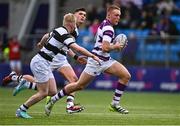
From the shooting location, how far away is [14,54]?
37562mm

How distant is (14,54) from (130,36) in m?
7.63

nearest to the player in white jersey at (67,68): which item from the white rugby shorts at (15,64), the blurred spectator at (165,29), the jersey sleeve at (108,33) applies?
the jersey sleeve at (108,33)

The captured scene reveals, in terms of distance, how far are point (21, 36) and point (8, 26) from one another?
559 cm

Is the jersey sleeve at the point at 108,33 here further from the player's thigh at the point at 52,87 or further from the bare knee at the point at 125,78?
the player's thigh at the point at 52,87

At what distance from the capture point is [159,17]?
33.8 meters

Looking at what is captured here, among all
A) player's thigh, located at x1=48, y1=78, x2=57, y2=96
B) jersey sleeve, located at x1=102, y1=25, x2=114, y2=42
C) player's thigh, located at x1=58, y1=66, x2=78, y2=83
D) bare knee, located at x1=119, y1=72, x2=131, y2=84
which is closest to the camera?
player's thigh, located at x1=48, y1=78, x2=57, y2=96

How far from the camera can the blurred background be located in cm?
3153

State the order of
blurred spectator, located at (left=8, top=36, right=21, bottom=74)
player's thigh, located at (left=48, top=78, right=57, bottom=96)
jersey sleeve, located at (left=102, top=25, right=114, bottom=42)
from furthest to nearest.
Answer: blurred spectator, located at (left=8, top=36, right=21, bottom=74)
jersey sleeve, located at (left=102, top=25, right=114, bottom=42)
player's thigh, located at (left=48, top=78, right=57, bottom=96)

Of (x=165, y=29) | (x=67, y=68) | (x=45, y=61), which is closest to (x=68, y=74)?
(x=67, y=68)

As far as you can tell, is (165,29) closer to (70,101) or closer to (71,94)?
(71,94)

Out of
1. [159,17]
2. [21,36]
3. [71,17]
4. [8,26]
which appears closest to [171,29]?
[159,17]

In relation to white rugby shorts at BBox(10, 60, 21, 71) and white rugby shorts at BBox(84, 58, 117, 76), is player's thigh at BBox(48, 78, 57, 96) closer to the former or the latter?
white rugby shorts at BBox(84, 58, 117, 76)

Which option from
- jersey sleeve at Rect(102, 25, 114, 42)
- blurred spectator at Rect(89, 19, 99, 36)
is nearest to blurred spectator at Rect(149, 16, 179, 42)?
blurred spectator at Rect(89, 19, 99, 36)

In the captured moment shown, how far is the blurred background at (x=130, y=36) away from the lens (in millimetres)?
31531
